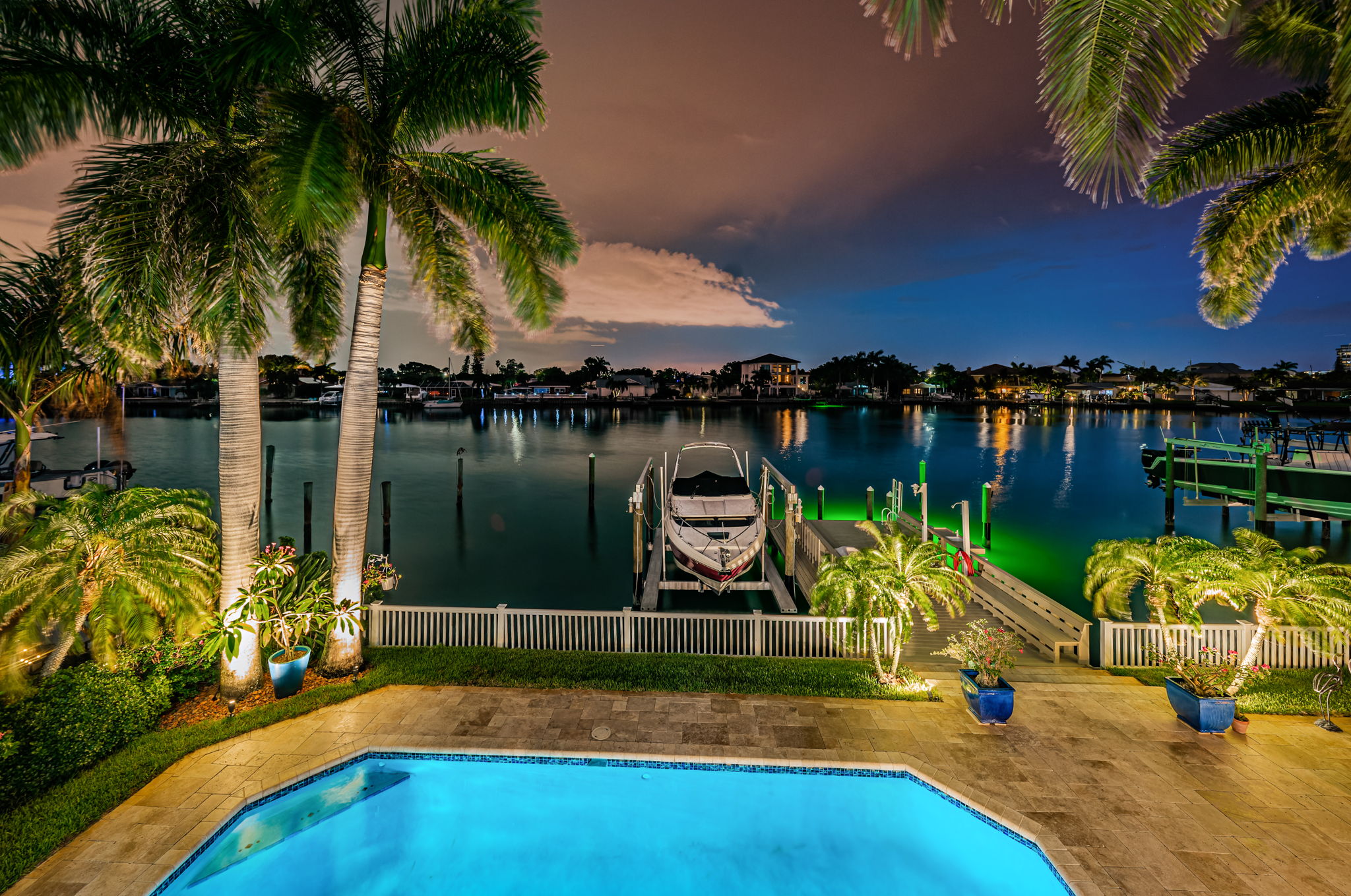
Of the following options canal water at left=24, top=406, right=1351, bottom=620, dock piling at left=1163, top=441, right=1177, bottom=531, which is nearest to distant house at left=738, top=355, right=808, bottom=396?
canal water at left=24, top=406, right=1351, bottom=620

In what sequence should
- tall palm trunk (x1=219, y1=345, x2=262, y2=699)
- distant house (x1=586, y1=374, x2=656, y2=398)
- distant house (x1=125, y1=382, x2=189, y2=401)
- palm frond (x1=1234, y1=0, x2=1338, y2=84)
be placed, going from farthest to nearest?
1. distant house (x1=586, y1=374, x2=656, y2=398)
2. distant house (x1=125, y1=382, x2=189, y2=401)
3. palm frond (x1=1234, y1=0, x2=1338, y2=84)
4. tall palm trunk (x1=219, y1=345, x2=262, y2=699)

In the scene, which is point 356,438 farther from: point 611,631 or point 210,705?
point 611,631

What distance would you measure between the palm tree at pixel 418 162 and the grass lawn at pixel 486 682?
82cm

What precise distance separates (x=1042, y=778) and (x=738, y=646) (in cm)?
428

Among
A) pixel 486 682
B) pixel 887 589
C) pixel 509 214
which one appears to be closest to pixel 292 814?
pixel 486 682

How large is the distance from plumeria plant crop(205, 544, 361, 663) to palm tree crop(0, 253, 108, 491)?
381 centimetres

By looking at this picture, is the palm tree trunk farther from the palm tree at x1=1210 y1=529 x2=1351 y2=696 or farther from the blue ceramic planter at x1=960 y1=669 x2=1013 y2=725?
the blue ceramic planter at x1=960 y1=669 x2=1013 y2=725

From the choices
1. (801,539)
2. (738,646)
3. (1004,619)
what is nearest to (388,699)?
(738,646)

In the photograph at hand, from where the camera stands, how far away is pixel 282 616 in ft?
23.8

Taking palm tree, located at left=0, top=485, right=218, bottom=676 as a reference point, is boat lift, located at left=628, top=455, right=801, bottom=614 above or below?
below

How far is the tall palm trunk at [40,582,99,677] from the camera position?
19.8 feet

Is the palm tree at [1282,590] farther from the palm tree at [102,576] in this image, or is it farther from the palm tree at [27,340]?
the palm tree at [27,340]

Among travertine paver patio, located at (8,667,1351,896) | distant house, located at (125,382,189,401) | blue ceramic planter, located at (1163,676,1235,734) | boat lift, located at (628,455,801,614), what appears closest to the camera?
travertine paver patio, located at (8,667,1351,896)

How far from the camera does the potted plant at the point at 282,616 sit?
6820 millimetres
